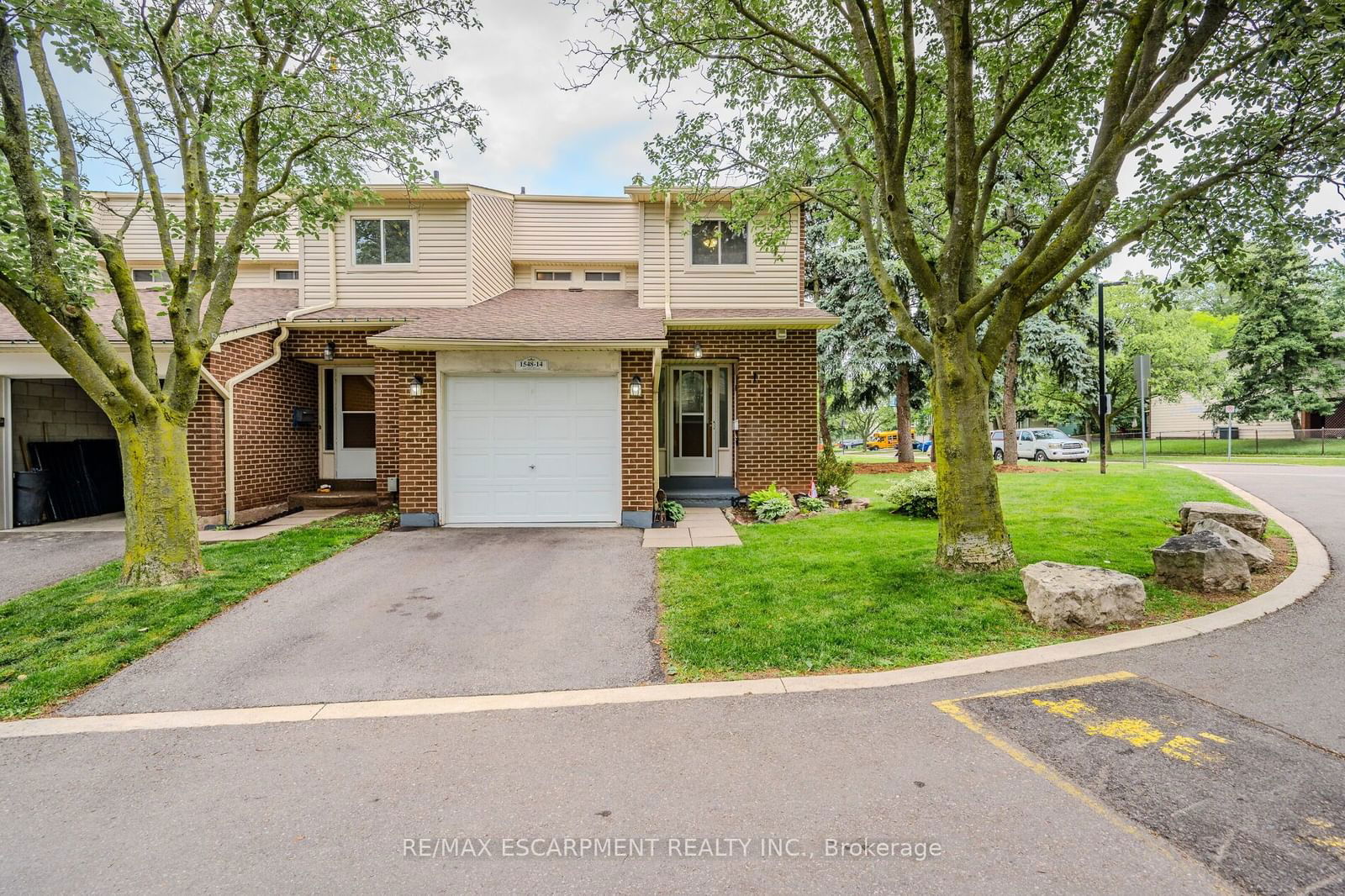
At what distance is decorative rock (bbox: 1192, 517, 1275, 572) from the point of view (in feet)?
18.8

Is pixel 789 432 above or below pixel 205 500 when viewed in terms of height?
above

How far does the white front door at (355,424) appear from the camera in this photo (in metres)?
11.2

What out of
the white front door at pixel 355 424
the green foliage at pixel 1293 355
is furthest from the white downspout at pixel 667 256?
the green foliage at pixel 1293 355

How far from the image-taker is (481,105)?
730 centimetres

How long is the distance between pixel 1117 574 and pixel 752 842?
13.8 feet

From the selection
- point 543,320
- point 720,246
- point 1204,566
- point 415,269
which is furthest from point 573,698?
point 415,269

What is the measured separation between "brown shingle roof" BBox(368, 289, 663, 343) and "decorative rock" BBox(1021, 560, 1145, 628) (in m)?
5.90

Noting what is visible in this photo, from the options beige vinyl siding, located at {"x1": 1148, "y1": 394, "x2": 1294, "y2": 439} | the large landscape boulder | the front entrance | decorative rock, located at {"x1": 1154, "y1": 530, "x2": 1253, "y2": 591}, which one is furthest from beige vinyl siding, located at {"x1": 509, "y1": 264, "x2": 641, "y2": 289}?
beige vinyl siding, located at {"x1": 1148, "y1": 394, "x2": 1294, "y2": 439}

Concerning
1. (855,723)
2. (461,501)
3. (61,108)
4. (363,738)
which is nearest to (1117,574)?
(855,723)

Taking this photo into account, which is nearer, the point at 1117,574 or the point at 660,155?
the point at 1117,574

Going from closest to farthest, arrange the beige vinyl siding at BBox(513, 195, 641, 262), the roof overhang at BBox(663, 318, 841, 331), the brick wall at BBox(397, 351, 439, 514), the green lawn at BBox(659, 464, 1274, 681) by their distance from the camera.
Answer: the green lawn at BBox(659, 464, 1274, 681) < the brick wall at BBox(397, 351, 439, 514) < the roof overhang at BBox(663, 318, 841, 331) < the beige vinyl siding at BBox(513, 195, 641, 262)

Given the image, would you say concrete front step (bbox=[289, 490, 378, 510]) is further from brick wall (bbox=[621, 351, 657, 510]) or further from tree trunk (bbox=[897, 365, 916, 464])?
tree trunk (bbox=[897, 365, 916, 464])

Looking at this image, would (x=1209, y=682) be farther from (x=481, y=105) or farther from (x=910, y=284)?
(x=910, y=284)

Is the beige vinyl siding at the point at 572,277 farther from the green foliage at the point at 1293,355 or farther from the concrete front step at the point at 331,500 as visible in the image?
the green foliage at the point at 1293,355
